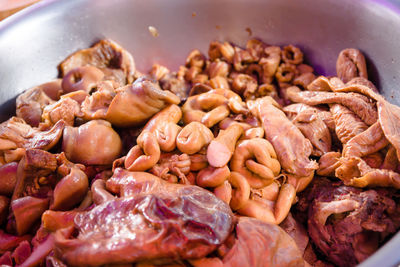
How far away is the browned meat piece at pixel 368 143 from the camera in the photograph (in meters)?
1.24

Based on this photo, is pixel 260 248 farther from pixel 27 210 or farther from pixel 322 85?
pixel 322 85

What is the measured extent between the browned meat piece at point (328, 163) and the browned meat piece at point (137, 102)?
0.72 m

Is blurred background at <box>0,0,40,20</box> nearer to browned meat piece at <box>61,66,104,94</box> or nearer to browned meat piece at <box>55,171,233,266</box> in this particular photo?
browned meat piece at <box>61,66,104,94</box>

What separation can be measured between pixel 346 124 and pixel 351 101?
0.38 feet

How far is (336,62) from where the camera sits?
1915mm

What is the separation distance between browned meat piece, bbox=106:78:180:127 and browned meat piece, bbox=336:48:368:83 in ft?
3.36

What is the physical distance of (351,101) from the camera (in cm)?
141

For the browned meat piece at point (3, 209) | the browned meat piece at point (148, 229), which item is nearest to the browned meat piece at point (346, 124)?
the browned meat piece at point (148, 229)

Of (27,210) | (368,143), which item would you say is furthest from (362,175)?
(27,210)

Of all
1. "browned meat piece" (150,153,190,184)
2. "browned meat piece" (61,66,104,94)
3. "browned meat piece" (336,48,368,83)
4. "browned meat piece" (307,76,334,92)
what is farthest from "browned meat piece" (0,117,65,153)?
"browned meat piece" (336,48,368,83)

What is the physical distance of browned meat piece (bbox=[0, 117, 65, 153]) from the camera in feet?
4.50

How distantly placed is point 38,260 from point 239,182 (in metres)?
0.79

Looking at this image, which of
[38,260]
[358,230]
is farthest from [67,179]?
[358,230]

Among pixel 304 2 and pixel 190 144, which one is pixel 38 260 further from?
pixel 304 2
